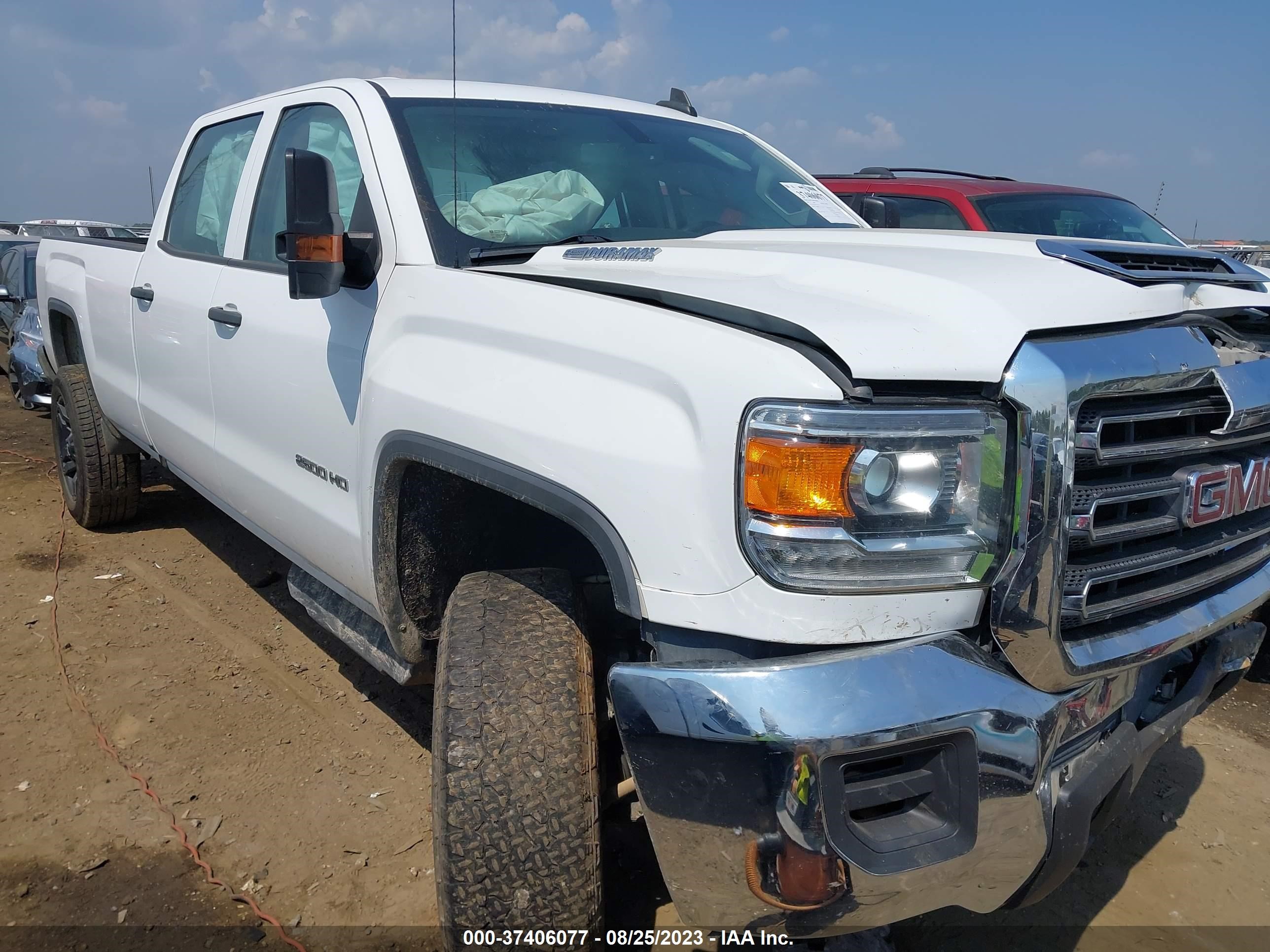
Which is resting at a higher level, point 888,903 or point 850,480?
point 850,480

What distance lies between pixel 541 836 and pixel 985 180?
5658 mm

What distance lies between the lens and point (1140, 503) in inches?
69.8

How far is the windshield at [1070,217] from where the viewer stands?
584 cm

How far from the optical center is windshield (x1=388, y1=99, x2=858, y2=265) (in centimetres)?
255

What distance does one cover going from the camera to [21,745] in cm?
311

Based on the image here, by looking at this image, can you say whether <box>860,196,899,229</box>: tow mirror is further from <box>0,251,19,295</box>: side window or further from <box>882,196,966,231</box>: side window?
<box>0,251,19,295</box>: side window

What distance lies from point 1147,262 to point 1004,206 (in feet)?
13.3

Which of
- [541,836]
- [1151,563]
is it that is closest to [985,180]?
[1151,563]

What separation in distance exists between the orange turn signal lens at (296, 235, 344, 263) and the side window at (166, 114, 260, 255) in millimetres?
1200

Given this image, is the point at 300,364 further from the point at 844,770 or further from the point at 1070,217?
the point at 1070,217

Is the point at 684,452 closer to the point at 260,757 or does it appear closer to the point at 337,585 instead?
the point at 337,585

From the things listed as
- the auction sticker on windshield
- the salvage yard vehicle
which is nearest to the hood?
the auction sticker on windshield

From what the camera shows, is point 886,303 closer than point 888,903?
No

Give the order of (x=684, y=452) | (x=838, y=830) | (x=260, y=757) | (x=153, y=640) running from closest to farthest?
(x=838, y=830) < (x=684, y=452) < (x=260, y=757) < (x=153, y=640)
